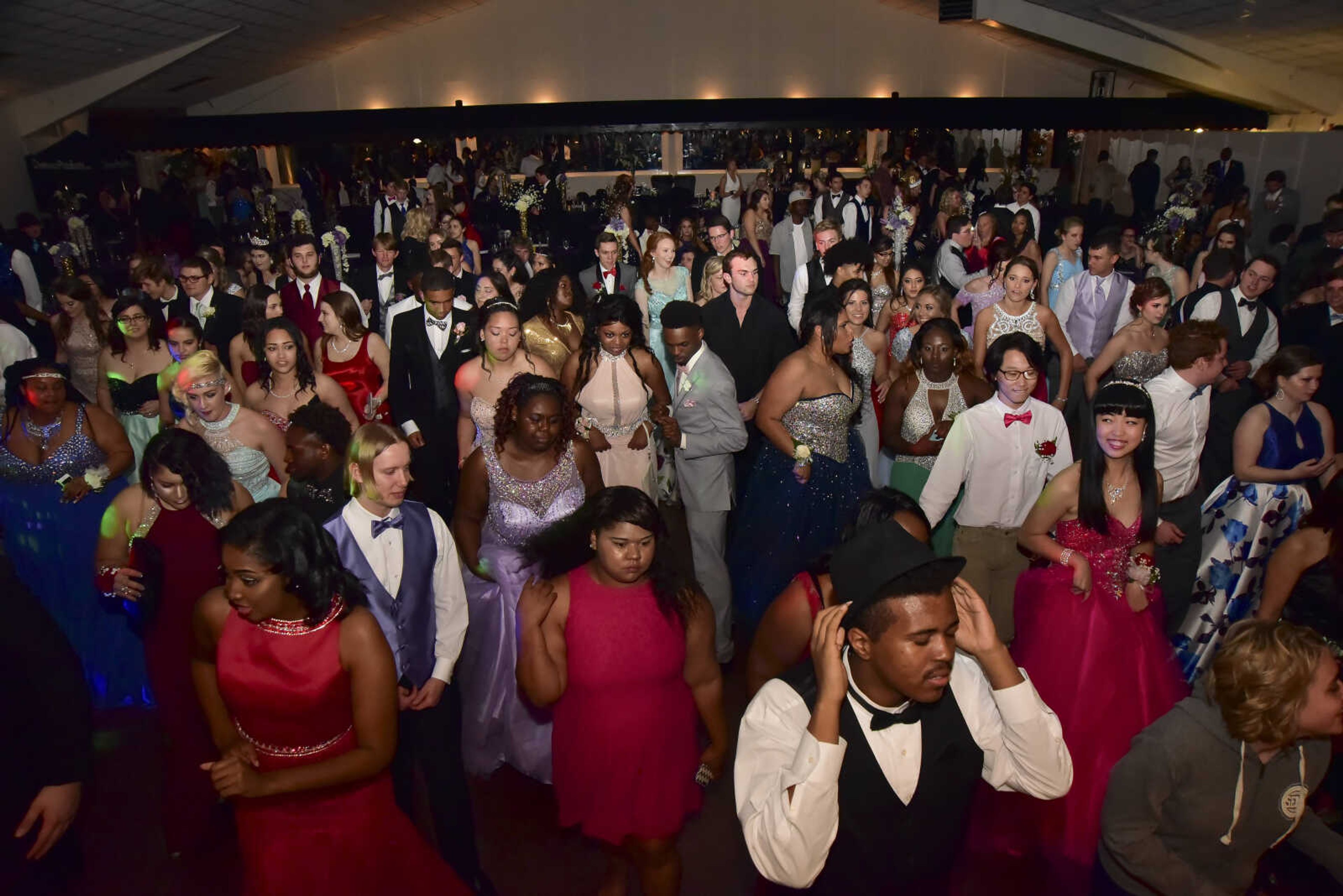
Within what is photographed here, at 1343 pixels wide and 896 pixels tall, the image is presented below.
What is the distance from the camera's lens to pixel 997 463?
11.5 feet

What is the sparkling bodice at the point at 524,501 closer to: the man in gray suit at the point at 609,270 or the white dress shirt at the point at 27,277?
the man in gray suit at the point at 609,270

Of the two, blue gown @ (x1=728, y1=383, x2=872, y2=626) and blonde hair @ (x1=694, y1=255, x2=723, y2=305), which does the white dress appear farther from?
blue gown @ (x1=728, y1=383, x2=872, y2=626)

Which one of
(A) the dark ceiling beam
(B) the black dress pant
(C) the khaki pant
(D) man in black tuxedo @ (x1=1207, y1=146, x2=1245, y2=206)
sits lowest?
(B) the black dress pant

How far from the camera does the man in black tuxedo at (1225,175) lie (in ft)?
38.9

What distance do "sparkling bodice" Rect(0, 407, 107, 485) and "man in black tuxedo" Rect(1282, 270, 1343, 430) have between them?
5.92m

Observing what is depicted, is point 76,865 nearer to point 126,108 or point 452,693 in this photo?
point 452,693

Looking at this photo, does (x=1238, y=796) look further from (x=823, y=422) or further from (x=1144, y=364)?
(x=1144, y=364)

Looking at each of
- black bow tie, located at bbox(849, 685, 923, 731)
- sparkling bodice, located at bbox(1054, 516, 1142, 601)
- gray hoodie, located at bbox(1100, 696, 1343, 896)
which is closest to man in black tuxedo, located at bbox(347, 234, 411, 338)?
sparkling bodice, located at bbox(1054, 516, 1142, 601)

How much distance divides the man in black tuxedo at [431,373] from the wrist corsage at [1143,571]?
11.4 feet

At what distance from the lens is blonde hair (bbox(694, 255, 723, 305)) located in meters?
6.35

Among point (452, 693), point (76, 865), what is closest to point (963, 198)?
point (452, 693)

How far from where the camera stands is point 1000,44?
64.6 feet

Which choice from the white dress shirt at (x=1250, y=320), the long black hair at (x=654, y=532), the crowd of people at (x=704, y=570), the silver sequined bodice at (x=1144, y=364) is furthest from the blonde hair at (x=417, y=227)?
the white dress shirt at (x=1250, y=320)

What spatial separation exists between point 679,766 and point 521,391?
56.1 inches
